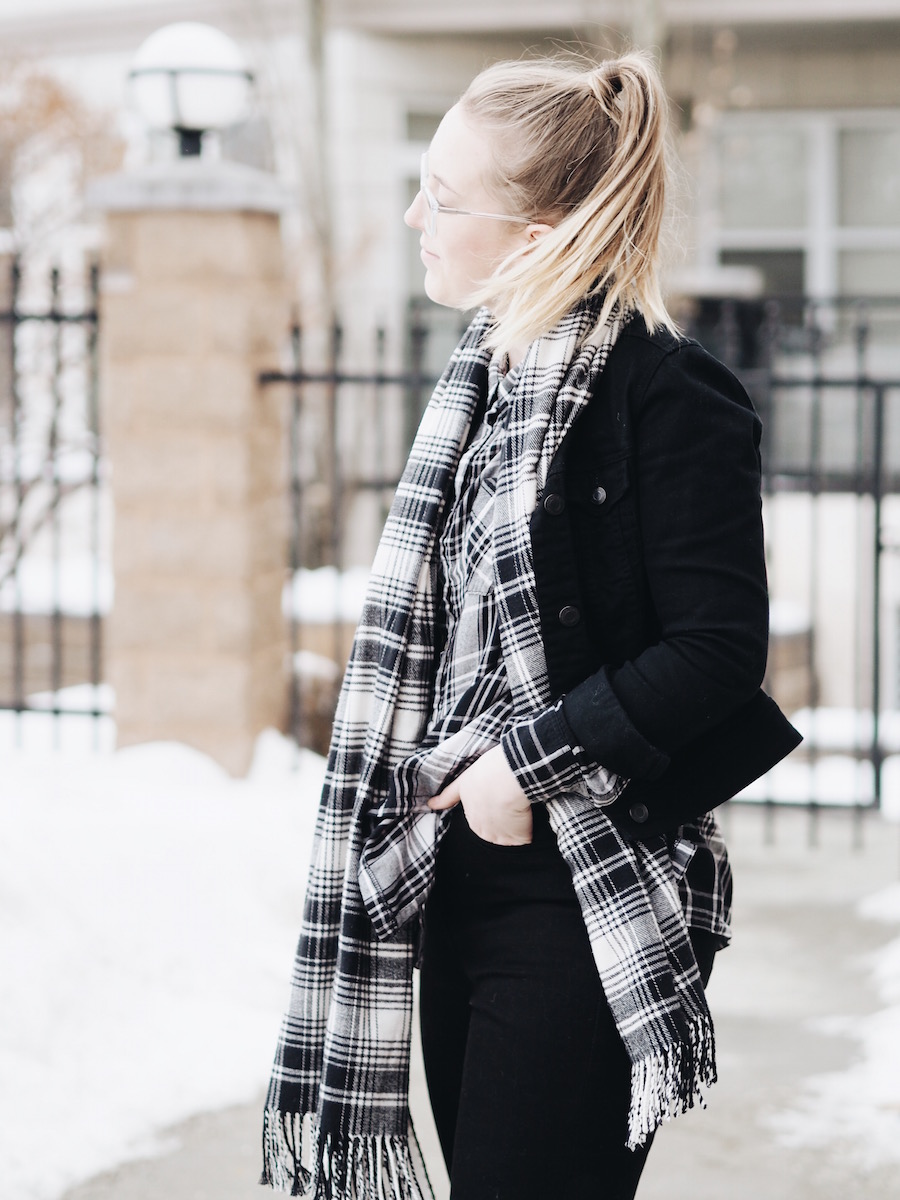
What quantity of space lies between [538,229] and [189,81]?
3710 millimetres

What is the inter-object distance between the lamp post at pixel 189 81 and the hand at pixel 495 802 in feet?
13.1

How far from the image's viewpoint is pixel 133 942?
3844 millimetres

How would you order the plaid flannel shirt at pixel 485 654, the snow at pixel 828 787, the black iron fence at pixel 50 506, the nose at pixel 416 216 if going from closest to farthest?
the plaid flannel shirt at pixel 485 654 → the nose at pixel 416 216 → the snow at pixel 828 787 → the black iron fence at pixel 50 506

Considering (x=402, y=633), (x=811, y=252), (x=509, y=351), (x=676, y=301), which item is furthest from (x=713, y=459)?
(x=811, y=252)

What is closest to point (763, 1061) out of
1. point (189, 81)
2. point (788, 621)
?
point (189, 81)

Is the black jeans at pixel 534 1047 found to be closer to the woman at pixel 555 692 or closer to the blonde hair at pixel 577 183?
the woman at pixel 555 692

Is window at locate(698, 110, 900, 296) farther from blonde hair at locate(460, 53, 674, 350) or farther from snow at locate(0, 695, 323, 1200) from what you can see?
blonde hair at locate(460, 53, 674, 350)

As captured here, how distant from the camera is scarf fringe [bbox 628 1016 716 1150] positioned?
1.58 metres

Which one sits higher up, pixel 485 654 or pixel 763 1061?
pixel 485 654

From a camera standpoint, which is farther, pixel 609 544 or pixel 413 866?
pixel 413 866

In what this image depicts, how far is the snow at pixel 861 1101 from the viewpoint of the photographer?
3.15 metres

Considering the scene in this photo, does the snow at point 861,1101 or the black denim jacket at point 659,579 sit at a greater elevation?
the black denim jacket at point 659,579

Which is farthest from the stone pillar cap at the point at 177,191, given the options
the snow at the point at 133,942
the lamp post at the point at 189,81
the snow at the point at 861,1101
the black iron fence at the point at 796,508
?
the snow at the point at 861,1101

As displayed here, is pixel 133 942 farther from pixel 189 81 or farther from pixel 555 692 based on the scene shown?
pixel 189 81
